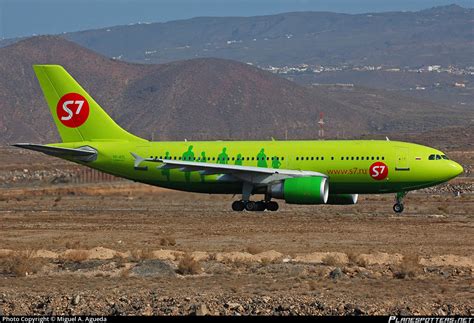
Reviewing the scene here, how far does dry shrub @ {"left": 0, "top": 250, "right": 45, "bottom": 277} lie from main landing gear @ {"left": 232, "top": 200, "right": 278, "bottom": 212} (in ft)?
75.2

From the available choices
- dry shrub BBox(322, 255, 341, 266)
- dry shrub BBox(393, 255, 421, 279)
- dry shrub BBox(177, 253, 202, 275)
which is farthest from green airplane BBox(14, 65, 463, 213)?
dry shrub BBox(177, 253, 202, 275)

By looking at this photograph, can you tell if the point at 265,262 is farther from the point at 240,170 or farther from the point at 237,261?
the point at 240,170

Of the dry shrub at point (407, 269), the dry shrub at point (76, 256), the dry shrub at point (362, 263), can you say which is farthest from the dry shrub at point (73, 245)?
the dry shrub at point (407, 269)

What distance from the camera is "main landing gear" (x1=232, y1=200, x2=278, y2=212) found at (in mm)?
54928

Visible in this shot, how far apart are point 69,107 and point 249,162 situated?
10.4 m

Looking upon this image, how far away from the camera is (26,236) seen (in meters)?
42.2

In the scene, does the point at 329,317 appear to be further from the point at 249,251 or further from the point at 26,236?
the point at 26,236

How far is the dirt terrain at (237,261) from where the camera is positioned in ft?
81.3

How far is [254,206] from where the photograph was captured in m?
54.9

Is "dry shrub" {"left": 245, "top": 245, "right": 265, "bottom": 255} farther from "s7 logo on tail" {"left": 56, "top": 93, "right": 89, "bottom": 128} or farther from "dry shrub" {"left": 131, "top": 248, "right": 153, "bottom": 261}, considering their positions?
"s7 logo on tail" {"left": 56, "top": 93, "right": 89, "bottom": 128}

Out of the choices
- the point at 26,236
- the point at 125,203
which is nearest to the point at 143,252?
the point at 26,236

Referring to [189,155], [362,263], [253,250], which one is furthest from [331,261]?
[189,155]

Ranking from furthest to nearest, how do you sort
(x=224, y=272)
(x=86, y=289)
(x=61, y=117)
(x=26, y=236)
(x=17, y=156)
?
(x=17, y=156)
(x=61, y=117)
(x=26, y=236)
(x=224, y=272)
(x=86, y=289)

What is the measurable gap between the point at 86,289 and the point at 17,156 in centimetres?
13049
